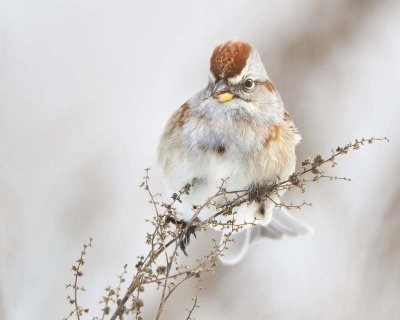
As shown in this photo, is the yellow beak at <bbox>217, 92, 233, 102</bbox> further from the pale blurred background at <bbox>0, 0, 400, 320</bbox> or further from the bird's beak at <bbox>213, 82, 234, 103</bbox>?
the pale blurred background at <bbox>0, 0, 400, 320</bbox>

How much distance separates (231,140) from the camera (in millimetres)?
1381

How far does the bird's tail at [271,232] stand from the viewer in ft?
5.54

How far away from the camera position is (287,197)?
7.54 ft

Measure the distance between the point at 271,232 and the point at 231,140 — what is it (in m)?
0.44

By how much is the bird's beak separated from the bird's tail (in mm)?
455

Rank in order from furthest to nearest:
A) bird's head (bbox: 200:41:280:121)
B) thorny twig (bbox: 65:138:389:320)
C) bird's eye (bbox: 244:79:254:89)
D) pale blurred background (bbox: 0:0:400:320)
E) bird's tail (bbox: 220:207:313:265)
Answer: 1. pale blurred background (bbox: 0:0:400:320)
2. bird's tail (bbox: 220:207:313:265)
3. bird's eye (bbox: 244:79:254:89)
4. bird's head (bbox: 200:41:280:121)
5. thorny twig (bbox: 65:138:389:320)

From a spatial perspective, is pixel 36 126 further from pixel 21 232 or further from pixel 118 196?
pixel 21 232

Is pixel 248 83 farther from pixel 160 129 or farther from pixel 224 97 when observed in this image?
pixel 160 129

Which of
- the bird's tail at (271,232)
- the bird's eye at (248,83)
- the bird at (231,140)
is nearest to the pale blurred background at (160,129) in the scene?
A: the bird's tail at (271,232)

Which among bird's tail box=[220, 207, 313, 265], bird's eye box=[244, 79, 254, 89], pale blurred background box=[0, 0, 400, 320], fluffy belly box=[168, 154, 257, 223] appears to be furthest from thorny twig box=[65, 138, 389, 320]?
pale blurred background box=[0, 0, 400, 320]

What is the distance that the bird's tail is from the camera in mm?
1688

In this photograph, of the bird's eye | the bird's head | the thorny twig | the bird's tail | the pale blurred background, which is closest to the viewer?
the thorny twig

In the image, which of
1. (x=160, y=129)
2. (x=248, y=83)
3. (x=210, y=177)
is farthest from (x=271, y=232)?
(x=160, y=129)

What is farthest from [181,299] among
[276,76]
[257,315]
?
[276,76]
